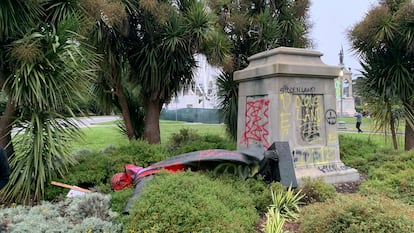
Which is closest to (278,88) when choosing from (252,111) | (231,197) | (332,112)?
(252,111)

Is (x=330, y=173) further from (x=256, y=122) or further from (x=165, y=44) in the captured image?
(x=165, y=44)

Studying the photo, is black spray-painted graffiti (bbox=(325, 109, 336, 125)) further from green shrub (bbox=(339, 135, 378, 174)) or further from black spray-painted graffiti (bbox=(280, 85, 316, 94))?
green shrub (bbox=(339, 135, 378, 174))

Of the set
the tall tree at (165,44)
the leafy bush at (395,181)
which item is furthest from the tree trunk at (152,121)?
the leafy bush at (395,181)

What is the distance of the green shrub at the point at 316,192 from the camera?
4609 mm

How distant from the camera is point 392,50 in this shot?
9016mm

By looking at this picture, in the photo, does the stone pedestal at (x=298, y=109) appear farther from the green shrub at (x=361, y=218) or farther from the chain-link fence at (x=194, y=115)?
the chain-link fence at (x=194, y=115)

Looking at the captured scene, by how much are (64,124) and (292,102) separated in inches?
158

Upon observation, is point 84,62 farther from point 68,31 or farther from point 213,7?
point 213,7

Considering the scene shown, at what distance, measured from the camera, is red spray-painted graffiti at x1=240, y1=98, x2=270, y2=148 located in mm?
6039

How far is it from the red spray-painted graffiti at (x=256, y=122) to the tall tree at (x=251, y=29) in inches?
123

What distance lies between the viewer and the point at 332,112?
20.8 feet

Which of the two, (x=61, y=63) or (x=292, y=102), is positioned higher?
(x=61, y=63)

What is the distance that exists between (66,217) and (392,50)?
9058 millimetres

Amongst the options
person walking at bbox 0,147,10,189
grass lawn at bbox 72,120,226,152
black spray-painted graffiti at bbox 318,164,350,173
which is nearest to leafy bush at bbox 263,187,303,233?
black spray-painted graffiti at bbox 318,164,350,173
